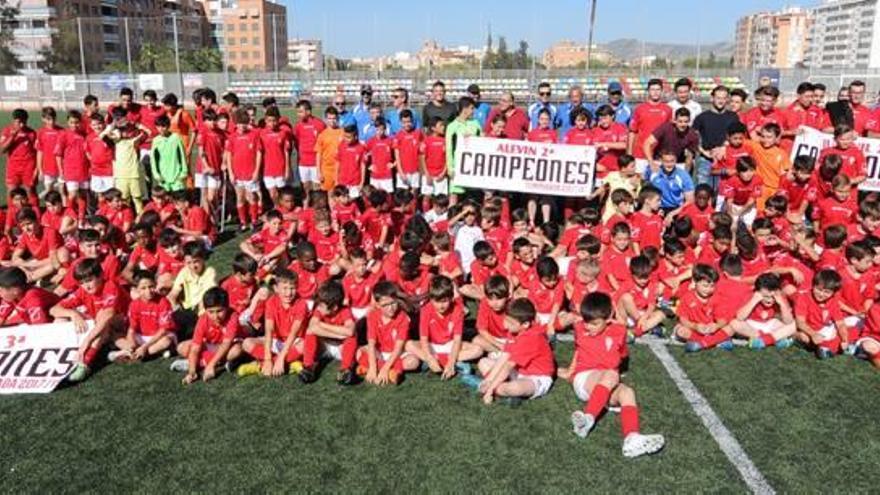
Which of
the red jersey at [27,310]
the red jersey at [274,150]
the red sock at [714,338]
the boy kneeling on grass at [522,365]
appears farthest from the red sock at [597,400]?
the red jersey at [274,150]

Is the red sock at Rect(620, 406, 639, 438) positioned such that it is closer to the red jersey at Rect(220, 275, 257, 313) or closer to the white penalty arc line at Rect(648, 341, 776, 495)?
the white penalty arc line at Rect(648, 341, 776, 495)

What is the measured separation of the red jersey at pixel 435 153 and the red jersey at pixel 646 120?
290cm

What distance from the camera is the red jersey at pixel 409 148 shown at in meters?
10.7

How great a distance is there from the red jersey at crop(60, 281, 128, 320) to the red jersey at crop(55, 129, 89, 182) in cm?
514

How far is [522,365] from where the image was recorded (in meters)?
5.99

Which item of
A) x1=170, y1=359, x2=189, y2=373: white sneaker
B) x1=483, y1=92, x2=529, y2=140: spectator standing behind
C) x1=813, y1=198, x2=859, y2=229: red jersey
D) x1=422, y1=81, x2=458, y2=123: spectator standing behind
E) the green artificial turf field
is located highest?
x1=422, y1=81, x2=458, y2=123: spectator standing behind

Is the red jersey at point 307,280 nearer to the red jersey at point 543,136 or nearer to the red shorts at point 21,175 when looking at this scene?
the red jersey at point 543,136

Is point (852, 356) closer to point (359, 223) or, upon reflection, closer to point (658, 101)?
point (658, 101)

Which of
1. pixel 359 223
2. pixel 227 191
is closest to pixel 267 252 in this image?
pixel 359 223

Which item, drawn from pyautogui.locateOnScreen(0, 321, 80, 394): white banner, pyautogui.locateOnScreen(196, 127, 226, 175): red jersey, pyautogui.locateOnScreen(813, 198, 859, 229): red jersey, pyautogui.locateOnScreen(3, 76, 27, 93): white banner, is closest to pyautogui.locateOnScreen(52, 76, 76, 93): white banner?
pyautogui.locateOnScreen(3, 76, 27, 93): white banner

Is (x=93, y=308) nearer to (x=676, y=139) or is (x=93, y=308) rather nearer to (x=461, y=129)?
(x=461, y=129)

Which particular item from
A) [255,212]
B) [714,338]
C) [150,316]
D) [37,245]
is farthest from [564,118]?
[37,245]

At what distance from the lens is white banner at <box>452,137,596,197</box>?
10219mm

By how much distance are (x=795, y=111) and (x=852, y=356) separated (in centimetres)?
531
